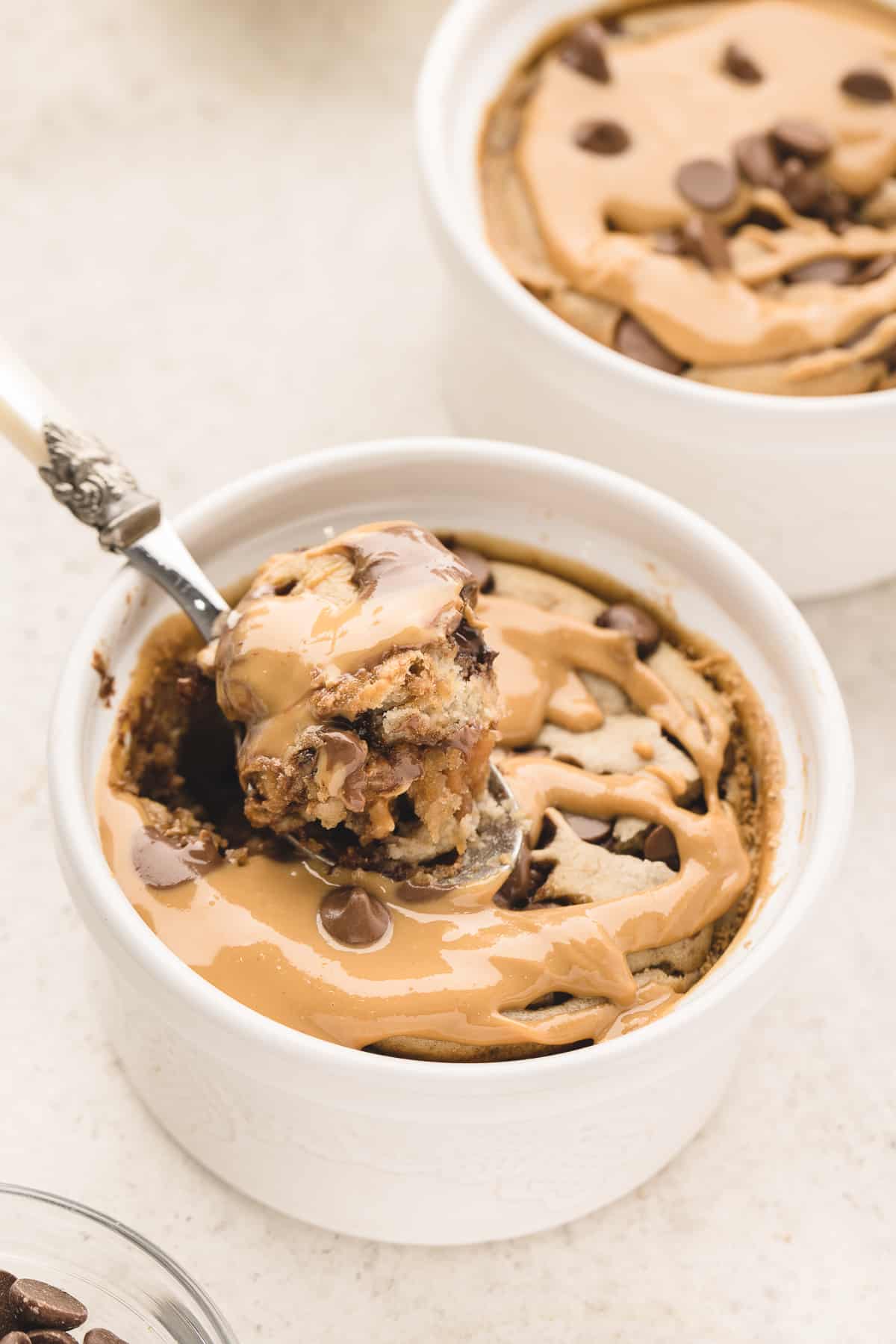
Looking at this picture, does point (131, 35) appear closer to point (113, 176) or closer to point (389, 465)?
point (113, 176)

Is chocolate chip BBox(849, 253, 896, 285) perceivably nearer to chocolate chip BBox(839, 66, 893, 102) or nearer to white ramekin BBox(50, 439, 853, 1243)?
chocolate chip BBox(839, 66, 893, 102)

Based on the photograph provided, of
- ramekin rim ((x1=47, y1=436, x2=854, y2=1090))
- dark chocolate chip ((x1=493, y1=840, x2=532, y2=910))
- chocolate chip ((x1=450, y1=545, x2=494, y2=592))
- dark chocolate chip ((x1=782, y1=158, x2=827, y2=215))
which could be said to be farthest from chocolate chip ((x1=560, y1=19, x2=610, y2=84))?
dark chocolate chip ((x1=493, y1=840, x2=532, y2=910))

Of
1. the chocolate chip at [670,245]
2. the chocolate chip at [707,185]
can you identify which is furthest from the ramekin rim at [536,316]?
the chocolate chip at [707,185]

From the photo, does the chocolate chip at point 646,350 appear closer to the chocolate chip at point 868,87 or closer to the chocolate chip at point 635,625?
the chocolate chip at point 635,625

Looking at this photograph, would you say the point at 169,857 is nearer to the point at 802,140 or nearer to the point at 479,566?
the point at 479,566

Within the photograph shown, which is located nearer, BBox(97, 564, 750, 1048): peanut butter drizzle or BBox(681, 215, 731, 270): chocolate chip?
BBox(97, 564, 750, 1048): peanut butter drizzle

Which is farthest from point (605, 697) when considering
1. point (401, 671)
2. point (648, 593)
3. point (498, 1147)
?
point (498, 1147)
